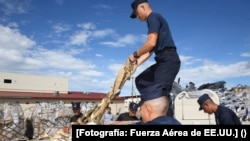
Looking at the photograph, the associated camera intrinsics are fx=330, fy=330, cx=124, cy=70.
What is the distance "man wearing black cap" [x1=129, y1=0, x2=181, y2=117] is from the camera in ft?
12.6

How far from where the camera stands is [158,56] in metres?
3.93

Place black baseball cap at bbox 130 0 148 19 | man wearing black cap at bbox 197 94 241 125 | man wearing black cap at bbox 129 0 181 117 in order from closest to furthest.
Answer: man wearing black cap at bbox 129 0 181 117, black baseball cap at bbox 130 0 148 19, man wearing black cap at bbox 197 94 241 125

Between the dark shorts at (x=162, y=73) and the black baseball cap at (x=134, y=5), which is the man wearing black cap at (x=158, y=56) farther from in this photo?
→ the black baseball cap at (x=134, y=5)

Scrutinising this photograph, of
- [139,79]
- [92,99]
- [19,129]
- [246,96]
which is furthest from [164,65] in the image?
[92,99]

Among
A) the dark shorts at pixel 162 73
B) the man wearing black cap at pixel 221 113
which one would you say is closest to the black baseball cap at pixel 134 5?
the dark shorts at pixel 162 73

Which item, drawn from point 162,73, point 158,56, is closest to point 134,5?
point 158,56

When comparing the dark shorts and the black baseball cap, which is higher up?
the black baseball cap

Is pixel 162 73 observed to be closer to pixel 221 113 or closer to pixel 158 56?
pixel 158 56

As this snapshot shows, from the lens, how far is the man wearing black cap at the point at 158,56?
12.6ft

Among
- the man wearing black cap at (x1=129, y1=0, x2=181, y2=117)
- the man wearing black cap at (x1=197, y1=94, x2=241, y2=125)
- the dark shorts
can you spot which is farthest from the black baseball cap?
the man wearing black cap at (x1=197, y1=94, x2=241, y2=125)

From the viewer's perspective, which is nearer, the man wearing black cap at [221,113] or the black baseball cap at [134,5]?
the black baseball cap at [134,5]

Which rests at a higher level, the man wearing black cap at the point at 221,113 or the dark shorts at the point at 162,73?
the dark shorts at the point at 162,73

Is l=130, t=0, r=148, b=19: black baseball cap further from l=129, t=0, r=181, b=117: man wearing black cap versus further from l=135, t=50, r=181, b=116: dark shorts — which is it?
l=135, t=50, r=181, b=116: dark shorts

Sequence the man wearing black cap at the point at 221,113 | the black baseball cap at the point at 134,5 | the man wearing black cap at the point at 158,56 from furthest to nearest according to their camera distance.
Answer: the man wearing black cap at the point at 221,113 < the black baseball cap at the point at 134,5 < the man wearing black cap at the point at 158,56
